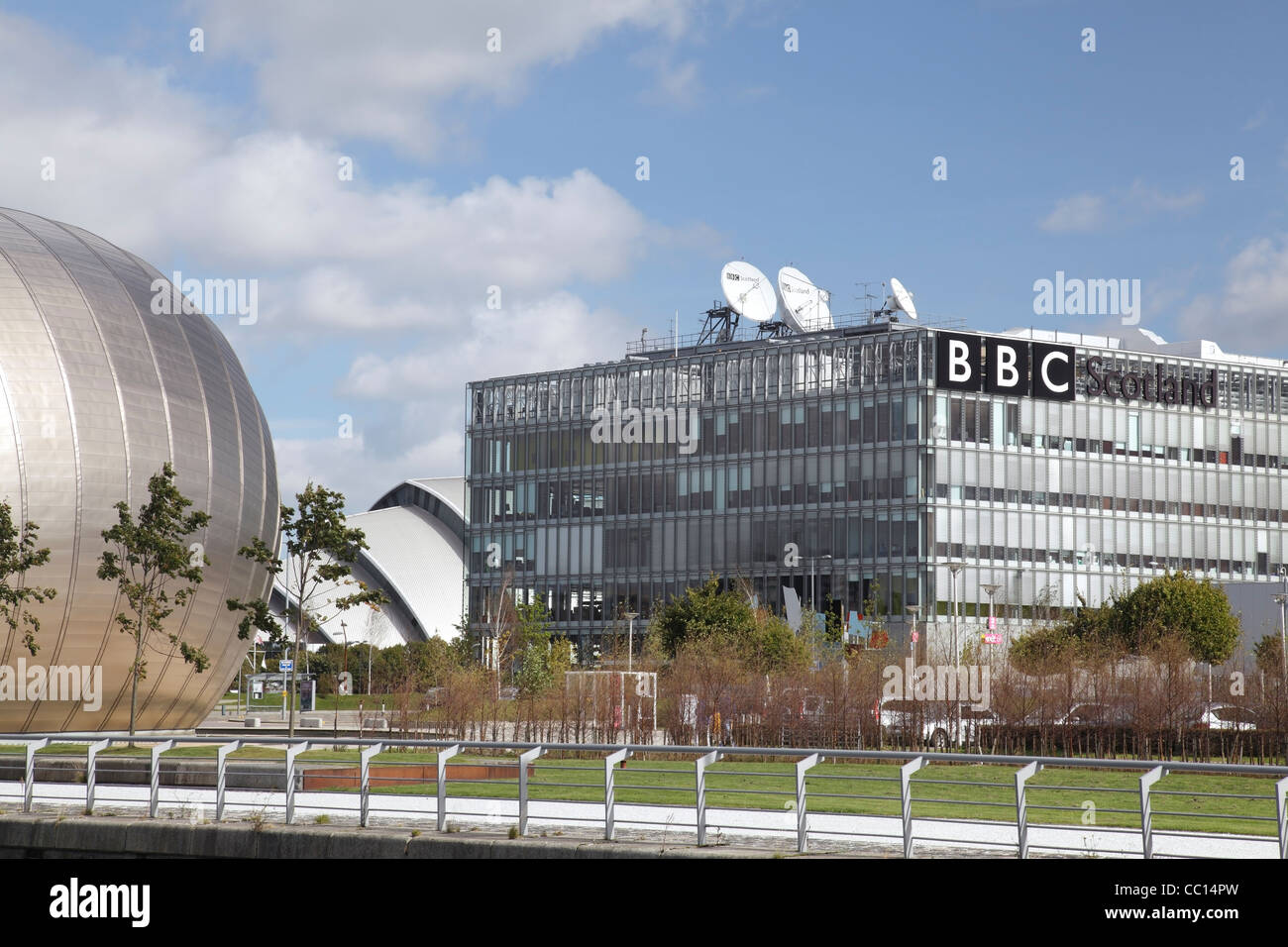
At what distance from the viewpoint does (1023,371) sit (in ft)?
275

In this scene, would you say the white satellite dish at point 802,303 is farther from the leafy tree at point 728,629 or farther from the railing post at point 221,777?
the railing post at point 221,777

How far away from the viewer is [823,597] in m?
84.9

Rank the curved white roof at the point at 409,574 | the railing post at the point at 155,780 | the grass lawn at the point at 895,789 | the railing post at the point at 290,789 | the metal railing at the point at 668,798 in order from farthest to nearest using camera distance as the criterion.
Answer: the curved white roof at the point at 409,574 < the grass lawn at the point at 895,789 < the railing post at the point at 155,780 < the railing post at the point at 290,789 < the metal railing at the point at 668,798

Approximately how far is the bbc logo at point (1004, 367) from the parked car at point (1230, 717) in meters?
50.4

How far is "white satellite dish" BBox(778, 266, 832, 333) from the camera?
90.8m

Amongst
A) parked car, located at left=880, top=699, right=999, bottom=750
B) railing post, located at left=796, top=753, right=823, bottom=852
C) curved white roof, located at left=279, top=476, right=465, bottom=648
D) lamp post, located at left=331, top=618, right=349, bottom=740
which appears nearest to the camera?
railing post, located at left=796, top=753, right=823, bottom=852

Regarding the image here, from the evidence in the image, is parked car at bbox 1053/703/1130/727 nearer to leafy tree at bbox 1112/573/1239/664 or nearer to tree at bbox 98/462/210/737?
tree at bbox 98/462/210/737

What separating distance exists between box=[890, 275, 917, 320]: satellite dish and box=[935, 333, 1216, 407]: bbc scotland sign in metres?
6.82

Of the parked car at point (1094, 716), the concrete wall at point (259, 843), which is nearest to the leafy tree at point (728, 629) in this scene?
the parked car at point (1094, 716)

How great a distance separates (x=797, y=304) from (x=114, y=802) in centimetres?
7533

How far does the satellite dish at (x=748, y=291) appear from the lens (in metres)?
90.8

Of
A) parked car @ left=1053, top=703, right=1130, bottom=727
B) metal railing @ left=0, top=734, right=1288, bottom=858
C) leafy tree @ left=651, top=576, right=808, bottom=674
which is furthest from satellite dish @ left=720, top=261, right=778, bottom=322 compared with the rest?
metal railing @ left=0, top=734, right=1288, bottom=858

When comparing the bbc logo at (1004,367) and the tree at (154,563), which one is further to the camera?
the bbc logo at (1004,367)
